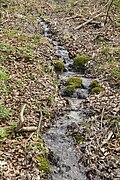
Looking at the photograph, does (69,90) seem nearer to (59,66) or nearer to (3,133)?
(59,66)

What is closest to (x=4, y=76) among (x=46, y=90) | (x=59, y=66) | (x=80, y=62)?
(x=46, y=90)

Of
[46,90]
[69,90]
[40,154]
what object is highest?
[46,90]

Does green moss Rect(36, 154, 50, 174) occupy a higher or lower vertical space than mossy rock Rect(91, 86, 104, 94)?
lower

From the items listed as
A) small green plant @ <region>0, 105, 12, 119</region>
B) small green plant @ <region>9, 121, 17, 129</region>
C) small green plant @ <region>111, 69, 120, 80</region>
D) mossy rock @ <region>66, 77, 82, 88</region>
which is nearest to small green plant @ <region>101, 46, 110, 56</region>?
small green plant @ <region>111, 69, 120, 80</region>

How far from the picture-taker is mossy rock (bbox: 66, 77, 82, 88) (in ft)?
40.7

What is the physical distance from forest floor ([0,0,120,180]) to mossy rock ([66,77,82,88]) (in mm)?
588

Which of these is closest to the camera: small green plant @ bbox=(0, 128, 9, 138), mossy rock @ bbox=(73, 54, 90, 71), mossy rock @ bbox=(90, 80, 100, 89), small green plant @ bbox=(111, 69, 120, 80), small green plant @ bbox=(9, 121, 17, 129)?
small green plant @ bbox=(0, 128, 9, 138)

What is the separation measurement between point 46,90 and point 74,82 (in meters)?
1.86

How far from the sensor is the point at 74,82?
498 inches

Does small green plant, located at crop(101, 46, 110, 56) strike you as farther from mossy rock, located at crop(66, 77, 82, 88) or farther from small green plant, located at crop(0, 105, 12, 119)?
small green plant, located at crop(0, 105, 12, 119)

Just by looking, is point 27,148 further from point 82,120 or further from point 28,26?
point 28,26

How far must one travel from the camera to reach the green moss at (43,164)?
7.30m

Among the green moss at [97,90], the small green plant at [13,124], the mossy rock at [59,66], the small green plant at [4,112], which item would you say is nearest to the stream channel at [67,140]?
the green moss at [97,90]

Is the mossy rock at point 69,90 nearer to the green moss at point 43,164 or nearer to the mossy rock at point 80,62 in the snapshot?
the mossy rock at point 80,62
